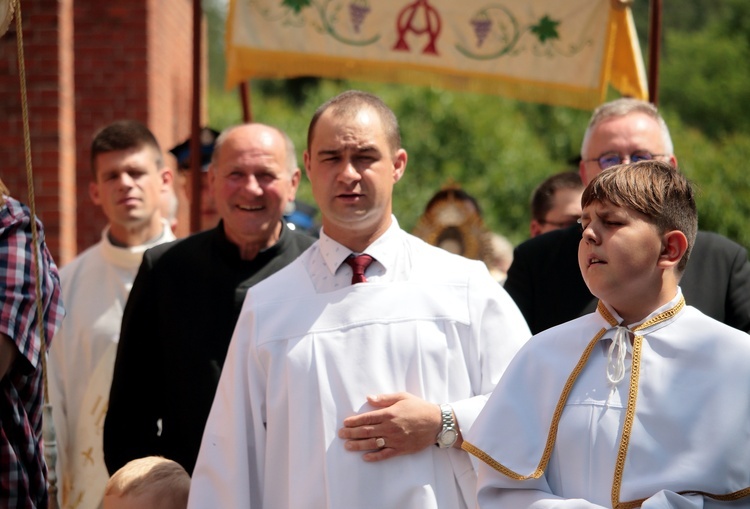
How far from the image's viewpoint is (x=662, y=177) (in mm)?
3061

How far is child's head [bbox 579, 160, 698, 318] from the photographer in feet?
9.79

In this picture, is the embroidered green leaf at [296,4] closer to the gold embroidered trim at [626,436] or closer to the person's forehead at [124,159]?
the person's forehead at [124,159]

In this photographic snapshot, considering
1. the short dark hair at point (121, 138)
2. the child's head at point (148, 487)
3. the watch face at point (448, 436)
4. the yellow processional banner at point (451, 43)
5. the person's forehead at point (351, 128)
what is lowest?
the child's head at point (148, 487)

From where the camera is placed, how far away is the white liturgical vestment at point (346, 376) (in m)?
3.68

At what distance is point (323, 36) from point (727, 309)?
131 inches

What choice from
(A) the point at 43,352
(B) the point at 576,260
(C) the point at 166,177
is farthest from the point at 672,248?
(C) the point at 166,177

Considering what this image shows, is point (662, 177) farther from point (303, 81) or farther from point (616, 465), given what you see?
point (303, 81)

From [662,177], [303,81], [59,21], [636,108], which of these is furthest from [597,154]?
[303,81]

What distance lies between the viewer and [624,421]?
2.89 m

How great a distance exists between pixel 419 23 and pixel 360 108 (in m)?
2.94

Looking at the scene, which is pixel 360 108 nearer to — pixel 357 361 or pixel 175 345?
pixel 357 361

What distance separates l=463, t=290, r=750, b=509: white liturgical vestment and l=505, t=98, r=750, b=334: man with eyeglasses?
49.5 inches

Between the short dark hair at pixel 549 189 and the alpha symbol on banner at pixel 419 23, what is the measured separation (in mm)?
1190

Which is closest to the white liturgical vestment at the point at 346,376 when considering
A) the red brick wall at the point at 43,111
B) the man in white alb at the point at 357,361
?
the man in white alb at the point at 357,361
